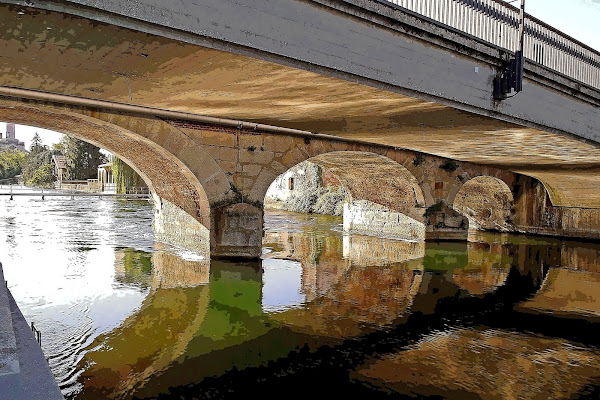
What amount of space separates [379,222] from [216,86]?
10.1 metres

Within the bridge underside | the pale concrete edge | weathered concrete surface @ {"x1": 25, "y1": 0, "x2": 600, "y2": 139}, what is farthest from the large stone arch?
the pale concrete edge

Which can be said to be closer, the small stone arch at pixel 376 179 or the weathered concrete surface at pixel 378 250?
the weathered concrete surface at pixel 378 250

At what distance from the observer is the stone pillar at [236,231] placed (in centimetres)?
834

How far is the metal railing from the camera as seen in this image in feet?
17.8

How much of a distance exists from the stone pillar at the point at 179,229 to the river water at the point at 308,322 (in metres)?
0.29

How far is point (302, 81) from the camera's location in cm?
450

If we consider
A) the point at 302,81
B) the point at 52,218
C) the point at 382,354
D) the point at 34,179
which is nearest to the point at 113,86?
the point at 302,81

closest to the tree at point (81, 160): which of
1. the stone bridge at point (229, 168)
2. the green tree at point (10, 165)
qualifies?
the green tree at point (10, 165)

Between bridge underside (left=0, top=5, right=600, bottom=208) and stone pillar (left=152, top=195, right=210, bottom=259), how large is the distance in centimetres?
269

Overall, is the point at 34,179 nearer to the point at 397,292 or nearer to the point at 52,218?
the point at 52,218

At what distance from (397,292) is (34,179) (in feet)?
182

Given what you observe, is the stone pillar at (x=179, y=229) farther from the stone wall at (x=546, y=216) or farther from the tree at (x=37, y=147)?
→ the tree at (x=37, y=147)

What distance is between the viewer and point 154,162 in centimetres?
919

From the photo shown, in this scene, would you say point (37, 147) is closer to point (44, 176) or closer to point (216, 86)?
point (44, 176)
